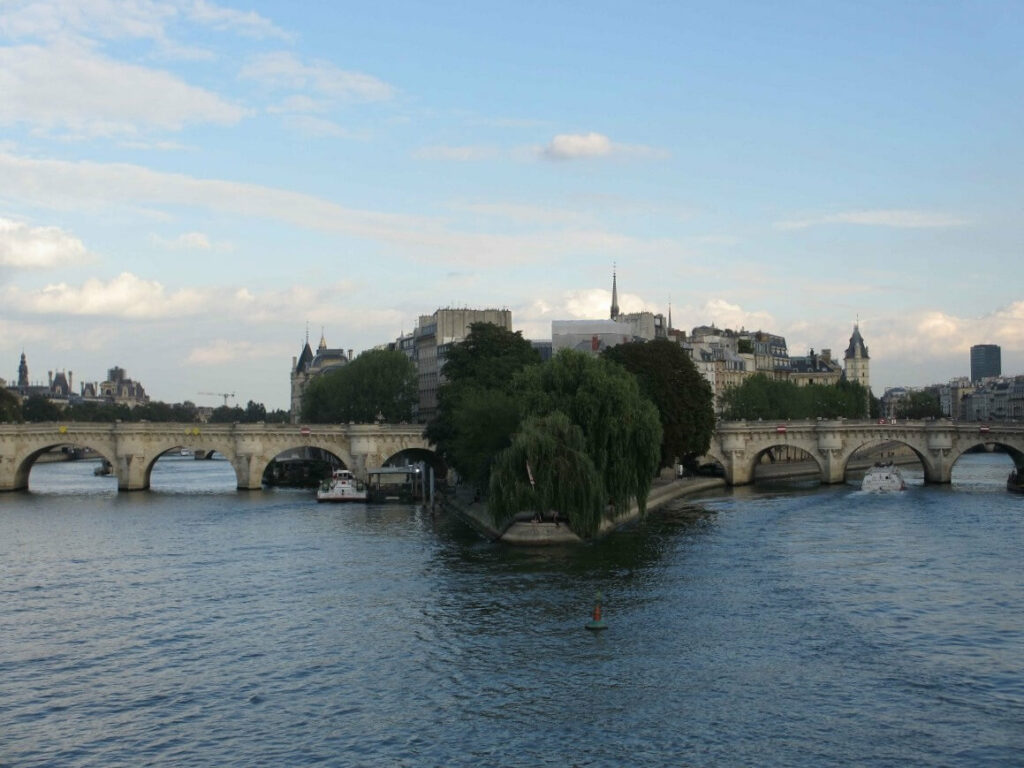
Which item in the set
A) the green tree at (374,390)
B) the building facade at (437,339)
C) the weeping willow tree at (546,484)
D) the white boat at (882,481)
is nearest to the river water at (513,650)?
the weeping willow tree at (546,484)

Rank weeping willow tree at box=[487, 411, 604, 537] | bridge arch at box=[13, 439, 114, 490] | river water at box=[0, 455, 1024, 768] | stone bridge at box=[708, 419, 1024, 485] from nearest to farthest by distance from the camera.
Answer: river water at box=[0, 455, 1024, 768]
weeping willow tree at box=[487, 411, 604, 537]
stone bridge at box=[708, 419, 1024, 485]
bridge arch at box=[13, 439, 114, 490]

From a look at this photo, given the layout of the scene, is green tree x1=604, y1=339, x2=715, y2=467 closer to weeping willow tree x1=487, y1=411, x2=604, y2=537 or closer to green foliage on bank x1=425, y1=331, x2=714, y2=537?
green foliage on bank x1=425, y1=331, x2=714, y2=537

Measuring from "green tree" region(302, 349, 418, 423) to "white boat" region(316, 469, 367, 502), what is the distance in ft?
124

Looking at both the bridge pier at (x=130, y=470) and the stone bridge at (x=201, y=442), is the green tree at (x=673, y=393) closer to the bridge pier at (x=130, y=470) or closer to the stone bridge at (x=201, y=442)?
the stone bridge at (x=201, y=442)

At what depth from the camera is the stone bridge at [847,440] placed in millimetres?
93000

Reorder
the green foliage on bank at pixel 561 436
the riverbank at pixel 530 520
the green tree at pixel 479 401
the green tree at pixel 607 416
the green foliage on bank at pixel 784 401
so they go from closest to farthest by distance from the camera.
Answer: the green foliage on bank at pixel 561 436 → the riverbank at pixel 530 520 → the green tree at pixel 607 416 → the green tree at pixel 479 401 → the green foliage on bank at pixel 784 401

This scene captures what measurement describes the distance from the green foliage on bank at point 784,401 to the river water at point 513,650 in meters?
69.0

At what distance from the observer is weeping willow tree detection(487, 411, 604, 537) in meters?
56.0

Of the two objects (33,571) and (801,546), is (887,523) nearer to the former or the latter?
(801,546)

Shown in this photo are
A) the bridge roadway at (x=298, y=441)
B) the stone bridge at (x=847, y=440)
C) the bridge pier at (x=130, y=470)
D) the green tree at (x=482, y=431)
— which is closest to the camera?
the green tree at (x=482, y=431)

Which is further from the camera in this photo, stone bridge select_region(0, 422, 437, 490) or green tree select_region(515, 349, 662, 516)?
stone bridge select_region(0, 422, 437, 490)

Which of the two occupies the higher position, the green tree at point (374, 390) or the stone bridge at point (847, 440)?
the green tree at point (374, 390)

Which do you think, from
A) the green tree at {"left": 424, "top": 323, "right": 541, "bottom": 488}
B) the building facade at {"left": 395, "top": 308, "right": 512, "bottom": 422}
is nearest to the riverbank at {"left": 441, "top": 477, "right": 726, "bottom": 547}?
the green tree at {"left": 424, "top": 323, "right": 541, "bottom": 488}

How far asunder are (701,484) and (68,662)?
225 ft
